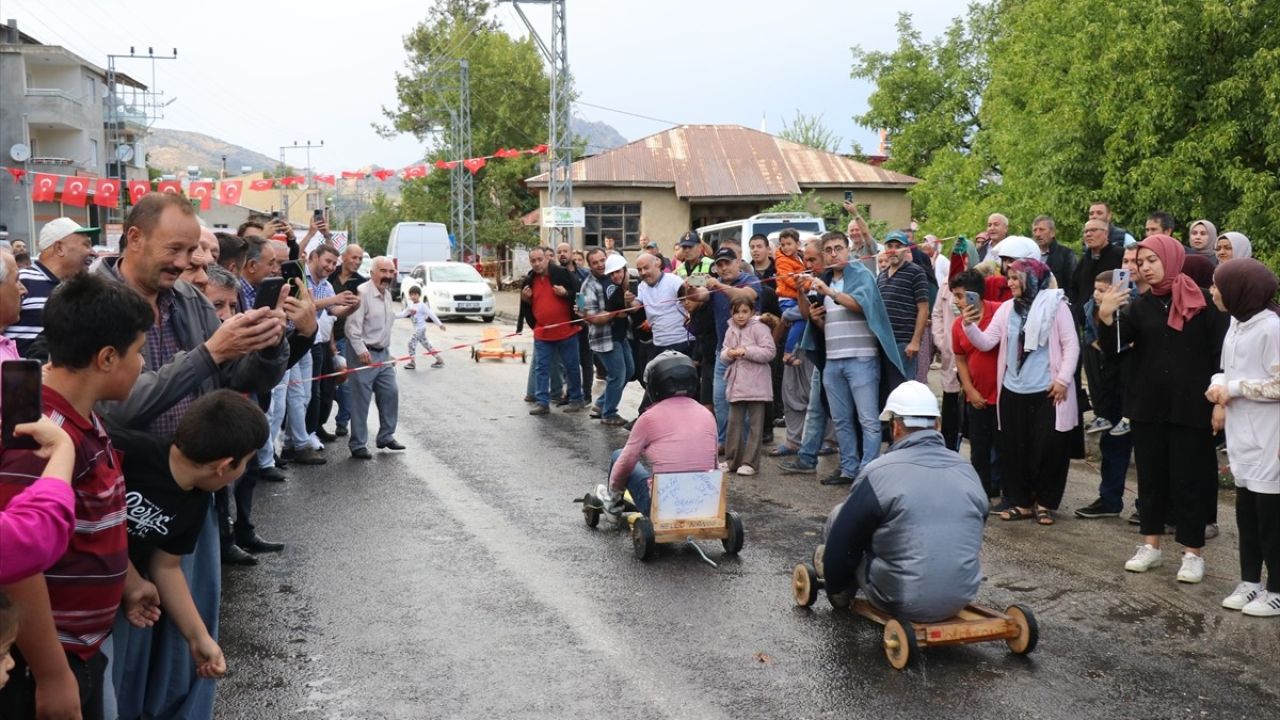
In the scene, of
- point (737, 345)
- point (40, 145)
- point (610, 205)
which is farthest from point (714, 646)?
point (40, 145)

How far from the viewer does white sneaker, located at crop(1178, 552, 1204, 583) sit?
289 inches

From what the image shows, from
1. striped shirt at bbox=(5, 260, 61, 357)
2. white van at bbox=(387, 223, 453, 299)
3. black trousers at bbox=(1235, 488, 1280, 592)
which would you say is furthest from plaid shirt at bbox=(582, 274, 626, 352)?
white van at bbox=(387, 223, 453, 299)

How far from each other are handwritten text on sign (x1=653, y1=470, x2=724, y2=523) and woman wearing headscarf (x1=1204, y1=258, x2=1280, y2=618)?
3.01 metres

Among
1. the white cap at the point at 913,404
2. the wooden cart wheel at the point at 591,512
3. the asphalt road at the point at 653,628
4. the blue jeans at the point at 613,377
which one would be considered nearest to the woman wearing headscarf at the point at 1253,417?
the asphalt road at the point at 653,628

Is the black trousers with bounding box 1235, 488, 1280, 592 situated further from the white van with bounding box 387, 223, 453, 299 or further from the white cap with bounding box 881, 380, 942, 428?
the white van with bounding box 387, 223, 453, 299

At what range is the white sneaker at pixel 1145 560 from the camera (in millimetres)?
7562

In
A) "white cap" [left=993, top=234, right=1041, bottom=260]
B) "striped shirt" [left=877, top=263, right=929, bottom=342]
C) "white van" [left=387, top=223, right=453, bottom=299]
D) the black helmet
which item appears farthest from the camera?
"white van" [left=387, top=223, right=453, bottom=299]

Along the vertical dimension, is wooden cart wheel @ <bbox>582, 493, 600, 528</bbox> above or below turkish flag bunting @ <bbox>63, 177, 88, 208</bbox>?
below

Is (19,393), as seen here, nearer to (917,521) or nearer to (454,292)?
(917,521)

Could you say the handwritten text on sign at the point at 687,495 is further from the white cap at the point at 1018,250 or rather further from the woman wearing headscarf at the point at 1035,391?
the white cap at the point at 1018,250

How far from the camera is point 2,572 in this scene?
109 inches

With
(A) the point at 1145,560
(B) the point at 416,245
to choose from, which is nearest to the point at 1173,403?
(A) the point at 1145,560

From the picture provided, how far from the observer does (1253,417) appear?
22.1 ft

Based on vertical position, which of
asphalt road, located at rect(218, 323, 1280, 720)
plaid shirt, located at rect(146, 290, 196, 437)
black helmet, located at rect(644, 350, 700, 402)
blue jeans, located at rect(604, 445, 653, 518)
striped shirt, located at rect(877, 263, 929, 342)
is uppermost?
plaid shirt, located at rect(146, 290, 196, 437)
